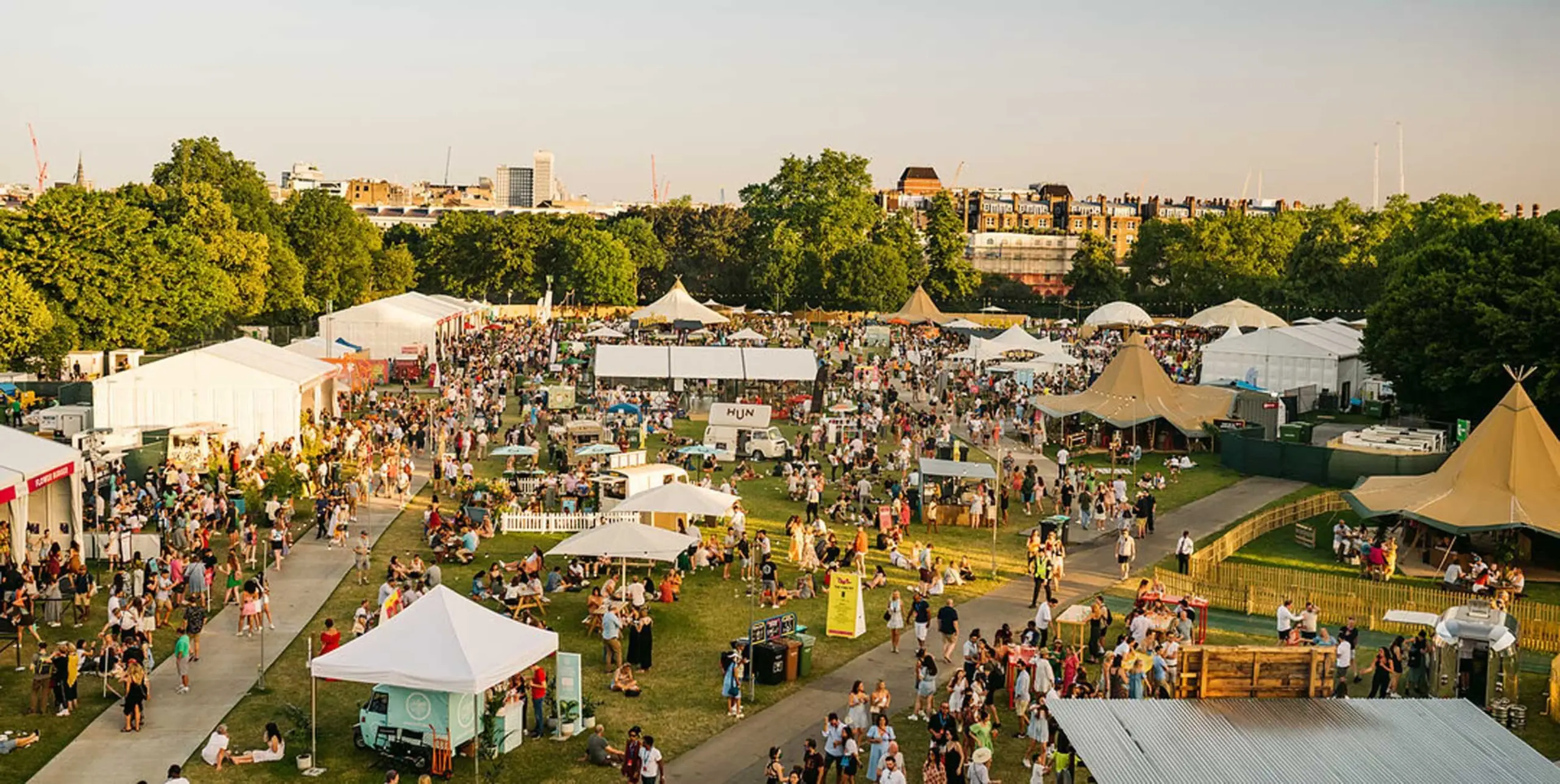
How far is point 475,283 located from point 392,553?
7512cm

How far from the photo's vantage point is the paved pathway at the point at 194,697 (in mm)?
14617

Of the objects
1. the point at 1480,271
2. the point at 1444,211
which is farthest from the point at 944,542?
the point at 1444,211

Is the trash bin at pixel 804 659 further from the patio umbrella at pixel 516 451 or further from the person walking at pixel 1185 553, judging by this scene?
the patio umbrella at pixel 516 451

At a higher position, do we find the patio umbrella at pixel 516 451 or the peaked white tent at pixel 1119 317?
the peaked white tent at pixel 1119 317

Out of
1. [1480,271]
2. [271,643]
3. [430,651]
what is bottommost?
[271,643]

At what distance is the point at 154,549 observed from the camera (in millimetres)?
22812

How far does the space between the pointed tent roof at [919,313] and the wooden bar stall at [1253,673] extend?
66.7m

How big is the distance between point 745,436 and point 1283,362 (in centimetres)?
2241

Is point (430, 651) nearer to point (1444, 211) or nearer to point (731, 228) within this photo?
point (1444, 211)

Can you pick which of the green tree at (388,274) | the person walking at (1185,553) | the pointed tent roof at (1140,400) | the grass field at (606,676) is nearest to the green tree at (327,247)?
the green tree at (388,274)

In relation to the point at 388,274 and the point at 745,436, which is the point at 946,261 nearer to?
the point at 388,274

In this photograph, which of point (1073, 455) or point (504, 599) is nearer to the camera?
point (504, 599)

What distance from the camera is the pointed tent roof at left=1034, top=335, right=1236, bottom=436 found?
126 feet

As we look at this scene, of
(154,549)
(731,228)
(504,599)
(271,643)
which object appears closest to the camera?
(271,643)
